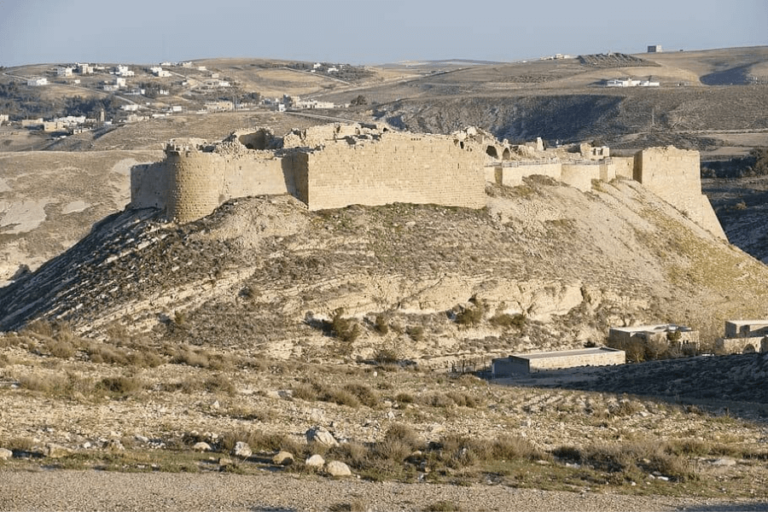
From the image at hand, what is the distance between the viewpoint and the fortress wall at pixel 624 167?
3622 cm

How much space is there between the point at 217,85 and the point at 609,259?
11864 cm

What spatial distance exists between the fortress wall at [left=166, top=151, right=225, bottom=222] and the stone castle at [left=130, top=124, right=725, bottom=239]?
2 cm

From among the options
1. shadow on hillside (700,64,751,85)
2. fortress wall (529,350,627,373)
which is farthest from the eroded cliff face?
shadow on hillside (700,64,751,85)

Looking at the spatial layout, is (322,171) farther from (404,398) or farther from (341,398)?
(341,398)

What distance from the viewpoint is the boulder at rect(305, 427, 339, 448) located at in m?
14.8

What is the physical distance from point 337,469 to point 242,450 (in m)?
1.31

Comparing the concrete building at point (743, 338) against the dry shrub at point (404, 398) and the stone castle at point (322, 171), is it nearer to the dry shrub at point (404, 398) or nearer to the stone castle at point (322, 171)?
the stone castle at point (322, 171)

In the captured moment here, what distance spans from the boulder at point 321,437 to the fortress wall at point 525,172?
17.9m

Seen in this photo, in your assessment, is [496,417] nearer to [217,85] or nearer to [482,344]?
[482,344]

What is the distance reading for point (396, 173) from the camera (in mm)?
29141

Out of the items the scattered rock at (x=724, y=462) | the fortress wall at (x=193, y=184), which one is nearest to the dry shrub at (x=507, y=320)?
the fortress wall at (x=193, y=184)

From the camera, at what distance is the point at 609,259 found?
31.2 metres

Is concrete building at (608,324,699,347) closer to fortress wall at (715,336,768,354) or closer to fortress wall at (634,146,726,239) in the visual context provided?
fortress wall at (715,336,768,354)

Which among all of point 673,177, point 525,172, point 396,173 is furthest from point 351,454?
point 673,177
